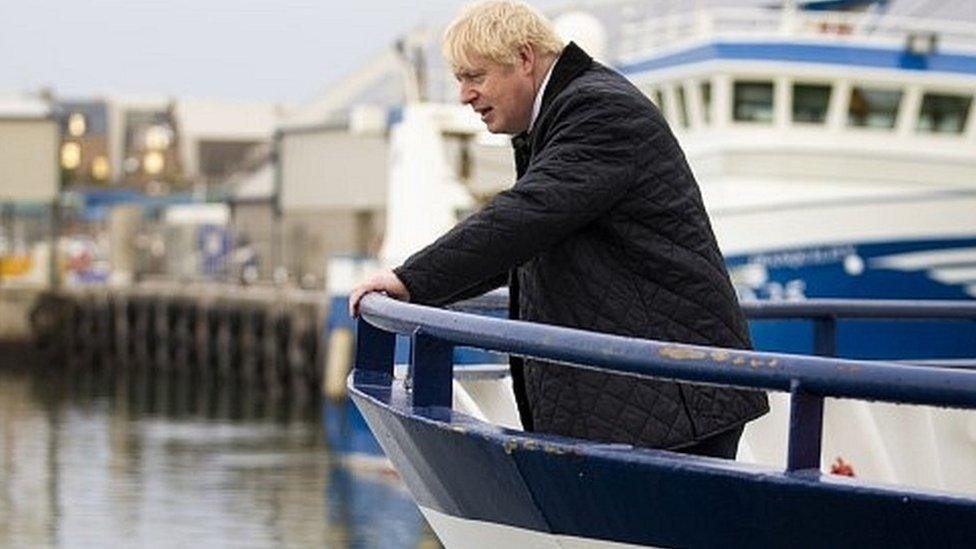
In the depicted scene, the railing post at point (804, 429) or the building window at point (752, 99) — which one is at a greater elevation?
the building window at point (752, 99)

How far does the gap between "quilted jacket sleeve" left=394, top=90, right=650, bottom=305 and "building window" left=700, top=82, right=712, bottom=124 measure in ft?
64.2

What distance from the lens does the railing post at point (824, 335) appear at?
6.87 m

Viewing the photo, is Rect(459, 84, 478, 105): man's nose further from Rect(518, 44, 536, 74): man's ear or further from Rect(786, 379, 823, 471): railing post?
Rect(786, 379, 823, 471): railing post

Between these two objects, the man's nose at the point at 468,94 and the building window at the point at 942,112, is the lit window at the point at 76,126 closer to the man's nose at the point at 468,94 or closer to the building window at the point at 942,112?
the building window at the point at 942,112

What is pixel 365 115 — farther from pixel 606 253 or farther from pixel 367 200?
pixel 606 253

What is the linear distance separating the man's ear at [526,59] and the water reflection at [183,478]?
13691mm

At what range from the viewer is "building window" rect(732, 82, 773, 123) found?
79.9 feet

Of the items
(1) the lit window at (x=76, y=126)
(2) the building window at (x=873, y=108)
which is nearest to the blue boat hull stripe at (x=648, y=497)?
(2) the building window at (x=873, y=108)

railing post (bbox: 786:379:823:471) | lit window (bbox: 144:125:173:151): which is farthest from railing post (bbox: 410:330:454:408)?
lit window (bbox: 144:125:173:151)

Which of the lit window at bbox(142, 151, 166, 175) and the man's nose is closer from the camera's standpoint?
the man's nose

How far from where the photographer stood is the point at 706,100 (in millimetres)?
24578

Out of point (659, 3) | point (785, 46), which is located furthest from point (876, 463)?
point (659, 3)

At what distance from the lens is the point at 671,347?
457cm

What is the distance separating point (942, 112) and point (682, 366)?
808 inches
